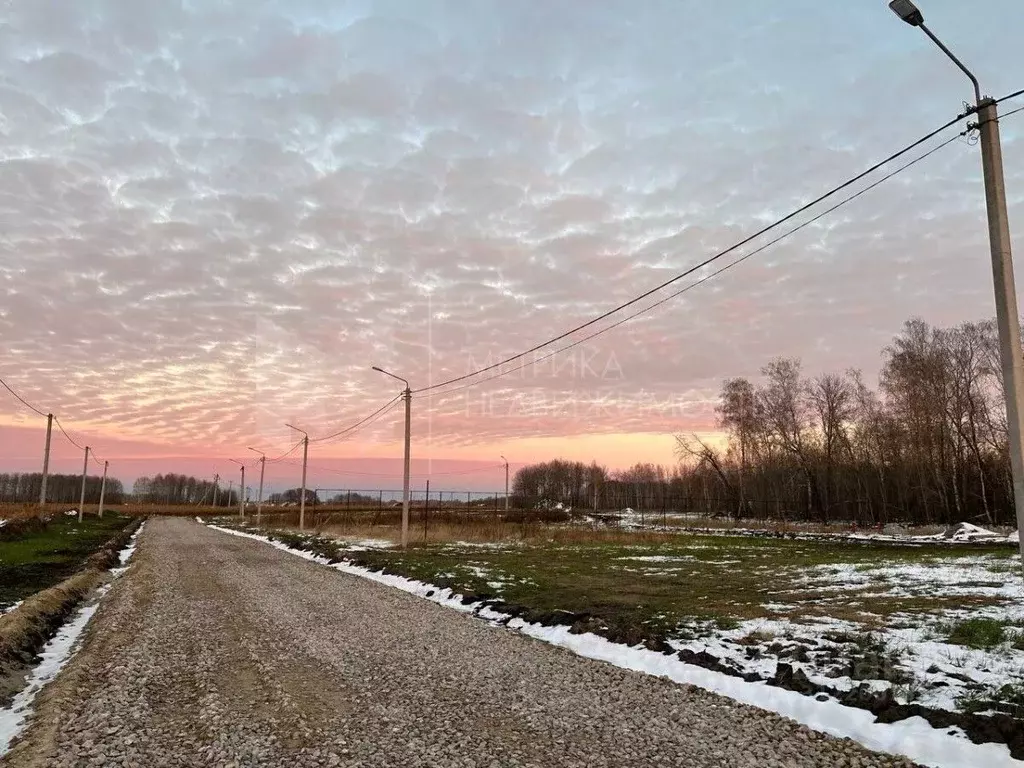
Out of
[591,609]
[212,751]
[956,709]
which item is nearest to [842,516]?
[591,609]

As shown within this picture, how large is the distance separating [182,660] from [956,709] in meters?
8.96

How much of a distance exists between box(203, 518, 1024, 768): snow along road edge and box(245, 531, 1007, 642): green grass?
56cm

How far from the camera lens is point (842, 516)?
217 feet

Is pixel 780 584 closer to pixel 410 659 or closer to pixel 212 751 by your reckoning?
pixel 410 659

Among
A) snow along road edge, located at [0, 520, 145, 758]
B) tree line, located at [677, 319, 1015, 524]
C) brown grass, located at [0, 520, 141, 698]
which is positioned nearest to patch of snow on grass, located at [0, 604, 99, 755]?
snow along road edge, located at [0, 520, 145, 758]

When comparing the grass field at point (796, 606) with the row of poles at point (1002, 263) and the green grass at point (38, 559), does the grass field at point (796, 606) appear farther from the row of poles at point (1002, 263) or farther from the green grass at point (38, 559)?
the green grass at point (38, 559)

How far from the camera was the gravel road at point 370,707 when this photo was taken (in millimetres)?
5434

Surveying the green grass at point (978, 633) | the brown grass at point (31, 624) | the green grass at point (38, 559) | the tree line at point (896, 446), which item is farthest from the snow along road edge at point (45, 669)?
the tree line at point (896, 446)

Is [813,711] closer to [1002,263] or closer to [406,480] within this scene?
[1002,263]

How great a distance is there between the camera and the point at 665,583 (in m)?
16.6

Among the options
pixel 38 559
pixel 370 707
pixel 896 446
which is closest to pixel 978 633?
pixel 370 707

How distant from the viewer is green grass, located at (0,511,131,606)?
635 inches

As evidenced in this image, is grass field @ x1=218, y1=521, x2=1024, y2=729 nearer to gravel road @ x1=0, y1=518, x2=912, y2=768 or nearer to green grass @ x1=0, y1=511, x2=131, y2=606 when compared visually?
gravel road @ x1=0, y1=518, x2=912, y2=768

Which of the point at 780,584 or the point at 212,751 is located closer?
the point at 212,751
